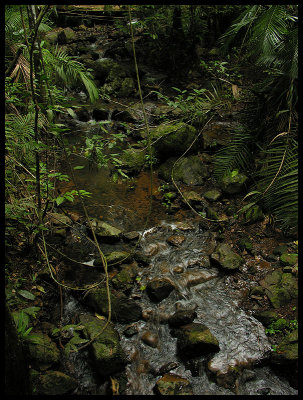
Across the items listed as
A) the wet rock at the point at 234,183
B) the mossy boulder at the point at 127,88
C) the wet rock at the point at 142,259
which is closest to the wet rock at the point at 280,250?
Answer: the wet rock at the point at 234,183

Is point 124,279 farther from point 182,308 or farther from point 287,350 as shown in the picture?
point 287,350

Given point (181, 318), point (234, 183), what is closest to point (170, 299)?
point (181, 318)

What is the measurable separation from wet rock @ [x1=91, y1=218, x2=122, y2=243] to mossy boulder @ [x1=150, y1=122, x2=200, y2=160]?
1856mm

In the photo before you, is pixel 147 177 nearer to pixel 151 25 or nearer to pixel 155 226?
pixel 155 226

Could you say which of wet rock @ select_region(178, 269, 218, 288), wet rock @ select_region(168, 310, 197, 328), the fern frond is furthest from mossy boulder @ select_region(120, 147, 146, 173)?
wet rock @ select_region(168, 310, 197, 328)

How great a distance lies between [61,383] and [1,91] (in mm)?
2049

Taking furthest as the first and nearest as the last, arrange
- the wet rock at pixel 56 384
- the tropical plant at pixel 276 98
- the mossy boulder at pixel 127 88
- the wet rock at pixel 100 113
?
1. the mossy boulder at pixel 127 88
2. the wet rock at pixel 100 113
3. the tropical plant at pixel 276 98
4. the wet rock at pixel 56 384

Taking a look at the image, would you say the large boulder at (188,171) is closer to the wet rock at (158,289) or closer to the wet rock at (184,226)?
the wet rock at (184,226)

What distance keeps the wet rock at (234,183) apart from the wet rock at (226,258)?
1.02m

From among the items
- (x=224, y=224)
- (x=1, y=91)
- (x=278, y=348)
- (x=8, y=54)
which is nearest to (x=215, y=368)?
(x=278, y=348)

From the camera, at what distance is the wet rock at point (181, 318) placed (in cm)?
271

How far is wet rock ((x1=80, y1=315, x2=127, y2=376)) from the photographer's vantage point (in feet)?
7.48

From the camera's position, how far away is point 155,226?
3.92 meters

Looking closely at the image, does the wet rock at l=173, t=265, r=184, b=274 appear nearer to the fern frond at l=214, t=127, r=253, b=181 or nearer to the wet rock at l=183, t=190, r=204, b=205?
the wet rock at l=183, t=190, r=204, b=205
